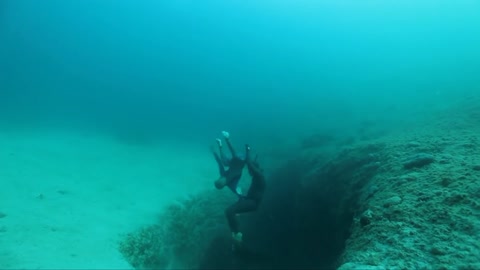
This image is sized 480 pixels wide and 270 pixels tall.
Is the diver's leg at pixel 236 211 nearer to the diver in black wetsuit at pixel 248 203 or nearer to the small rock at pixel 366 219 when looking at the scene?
the diver in black wetsuit at pixel 248 203

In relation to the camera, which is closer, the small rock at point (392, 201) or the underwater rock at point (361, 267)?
the underwater rock at point (361, 267)

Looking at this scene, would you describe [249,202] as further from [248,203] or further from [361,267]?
[361,267]

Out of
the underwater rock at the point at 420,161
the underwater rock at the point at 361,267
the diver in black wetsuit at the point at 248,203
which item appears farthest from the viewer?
the diver in black wetsuit at the point at 248,203

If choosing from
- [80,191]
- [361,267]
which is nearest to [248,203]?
[361,267]

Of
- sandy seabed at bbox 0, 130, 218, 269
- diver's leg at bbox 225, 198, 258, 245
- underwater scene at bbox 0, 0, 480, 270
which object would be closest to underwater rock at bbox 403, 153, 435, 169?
underwater scene at bbox 0, 0, 480, 270

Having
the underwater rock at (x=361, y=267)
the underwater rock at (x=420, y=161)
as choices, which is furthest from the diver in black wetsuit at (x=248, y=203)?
the underwater rock at (x=361, y=267)

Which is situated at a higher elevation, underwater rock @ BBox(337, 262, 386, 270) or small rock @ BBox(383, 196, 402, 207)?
small rock @ BBox(383, 196, 402, 207)

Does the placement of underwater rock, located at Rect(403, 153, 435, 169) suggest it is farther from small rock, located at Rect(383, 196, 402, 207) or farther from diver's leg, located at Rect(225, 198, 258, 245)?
Result: diver's leg, located at Rect(225, 198, 258, 245)

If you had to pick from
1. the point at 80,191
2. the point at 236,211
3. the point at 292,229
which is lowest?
the point at 292,229

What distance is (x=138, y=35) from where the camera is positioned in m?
121

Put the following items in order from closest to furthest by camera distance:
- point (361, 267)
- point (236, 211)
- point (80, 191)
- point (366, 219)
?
point (361, 267), point (366, 219), point (236, 211), point (80, 191)

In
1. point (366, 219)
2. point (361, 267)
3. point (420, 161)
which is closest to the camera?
point (361, 267)

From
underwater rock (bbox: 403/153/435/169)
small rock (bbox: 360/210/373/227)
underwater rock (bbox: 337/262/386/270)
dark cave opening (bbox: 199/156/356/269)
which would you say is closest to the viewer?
underwater rock (bbox: 337/262/386/270)

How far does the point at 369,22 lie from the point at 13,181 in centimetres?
14511
